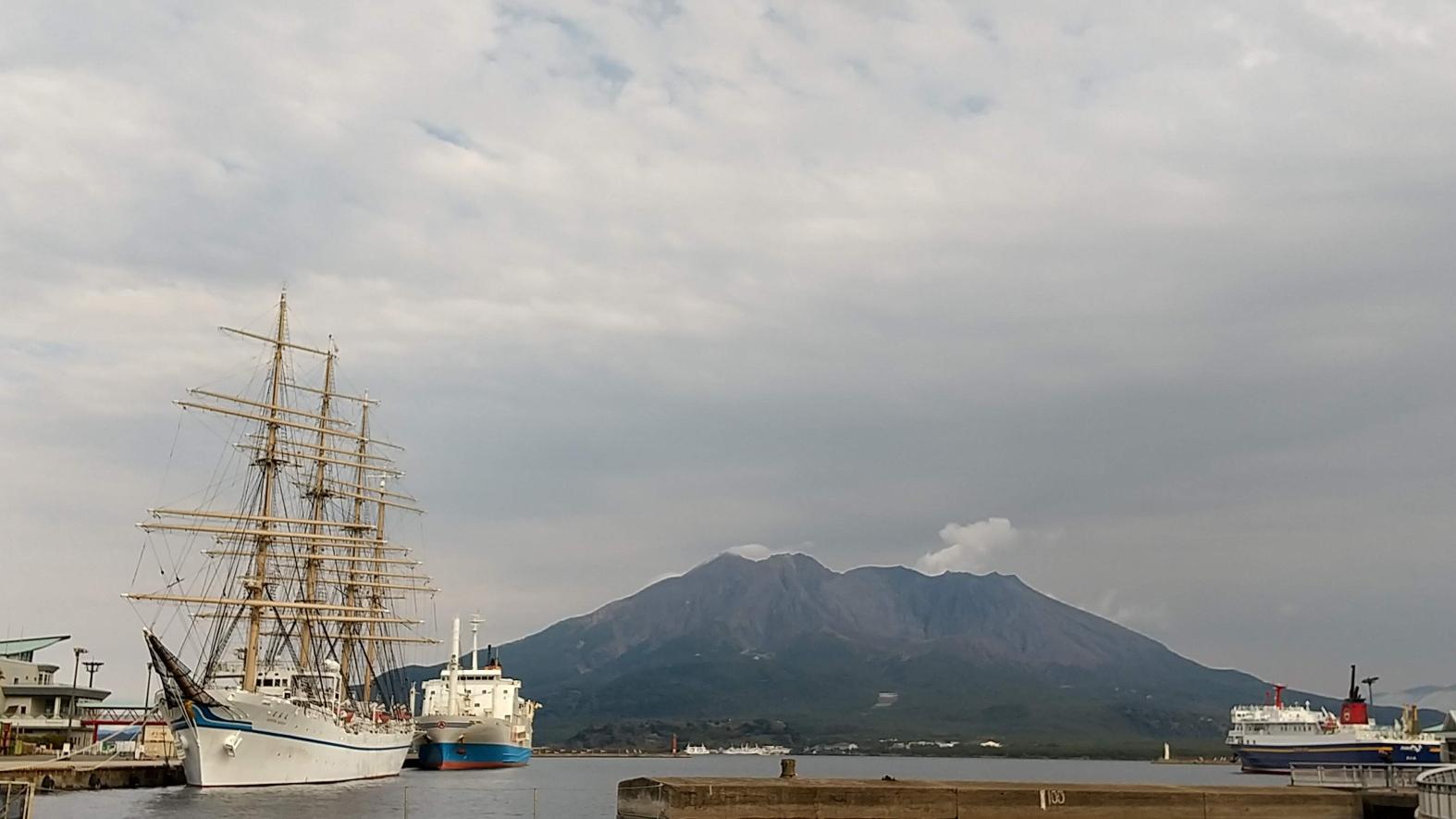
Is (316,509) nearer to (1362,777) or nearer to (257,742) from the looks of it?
(257,742)

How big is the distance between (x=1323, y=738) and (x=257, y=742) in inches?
3997

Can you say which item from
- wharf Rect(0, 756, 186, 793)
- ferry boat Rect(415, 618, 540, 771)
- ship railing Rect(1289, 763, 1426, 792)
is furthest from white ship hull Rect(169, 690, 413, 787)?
ship railing Rect(1289, 763, 1426, 792)

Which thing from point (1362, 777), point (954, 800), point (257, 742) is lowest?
point (257, 742)

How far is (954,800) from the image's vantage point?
33.3m

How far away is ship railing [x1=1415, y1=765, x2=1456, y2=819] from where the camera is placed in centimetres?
2659

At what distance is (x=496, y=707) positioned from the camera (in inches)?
6038

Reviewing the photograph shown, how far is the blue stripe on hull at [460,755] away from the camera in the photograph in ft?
467

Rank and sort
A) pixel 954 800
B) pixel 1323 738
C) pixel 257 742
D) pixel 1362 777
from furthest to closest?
1. pixel 1323 738
2. pixel 257 742
3. pixel 1362 777
4. pixel 954 800

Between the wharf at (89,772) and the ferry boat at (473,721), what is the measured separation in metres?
40.0

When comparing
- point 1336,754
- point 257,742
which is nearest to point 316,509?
point 257,742

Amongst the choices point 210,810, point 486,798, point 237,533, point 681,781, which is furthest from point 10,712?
point 681,781

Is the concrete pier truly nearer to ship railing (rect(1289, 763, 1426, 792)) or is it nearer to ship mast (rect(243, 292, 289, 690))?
ship railing (rect(1289, 763, 1426, 792))

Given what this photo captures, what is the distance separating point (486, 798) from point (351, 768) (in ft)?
60.8

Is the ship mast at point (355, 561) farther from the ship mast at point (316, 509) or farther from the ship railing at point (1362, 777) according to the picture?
the ship railing at point (1362, 777)
